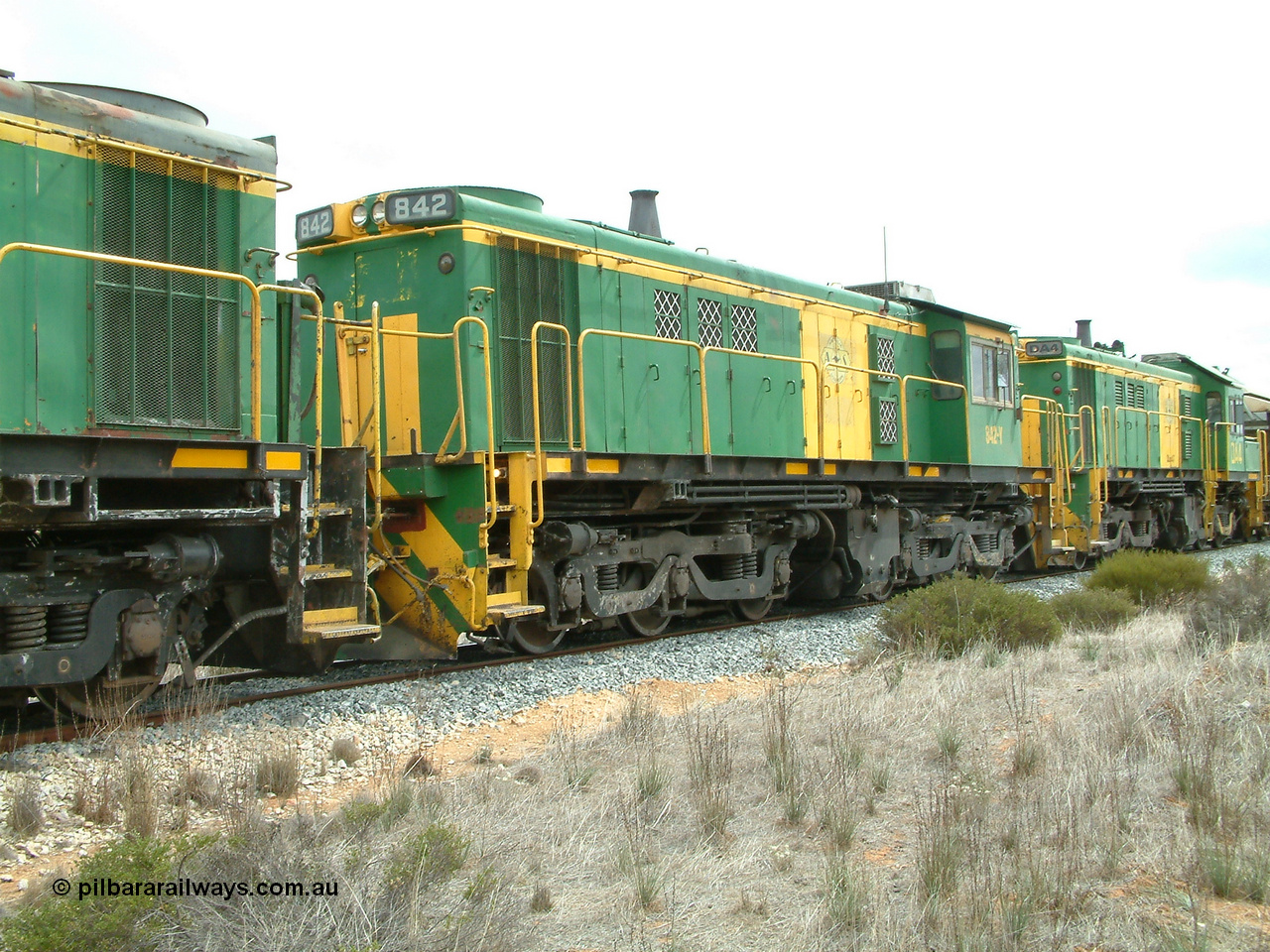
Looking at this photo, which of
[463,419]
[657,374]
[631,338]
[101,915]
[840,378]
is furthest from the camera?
[840,378]

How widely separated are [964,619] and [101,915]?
7.57m

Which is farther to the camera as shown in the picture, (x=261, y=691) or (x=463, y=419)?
(x=463, y=419)

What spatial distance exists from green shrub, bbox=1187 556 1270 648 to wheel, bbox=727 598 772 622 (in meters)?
4.19

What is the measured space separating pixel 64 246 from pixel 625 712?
4219 mm

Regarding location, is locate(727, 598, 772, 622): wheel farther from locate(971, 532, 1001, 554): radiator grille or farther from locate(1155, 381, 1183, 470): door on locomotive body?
locate(1155, 381, 1183, 470): door on locomotive body

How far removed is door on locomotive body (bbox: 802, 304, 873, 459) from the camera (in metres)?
12.5

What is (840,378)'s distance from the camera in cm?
1295

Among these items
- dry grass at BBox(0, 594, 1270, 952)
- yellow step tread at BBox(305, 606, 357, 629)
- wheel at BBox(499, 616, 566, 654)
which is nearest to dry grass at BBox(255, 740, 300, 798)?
dry grass at BBox(0, 594, 1270, 952)

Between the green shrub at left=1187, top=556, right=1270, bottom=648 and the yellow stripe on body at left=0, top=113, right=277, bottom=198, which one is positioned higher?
the yellow stripe on body at left=0, top=113, right=277, bottom=198

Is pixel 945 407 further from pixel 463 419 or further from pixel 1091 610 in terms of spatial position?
pixel 463 419

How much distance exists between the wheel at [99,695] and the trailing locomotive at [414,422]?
0.02m

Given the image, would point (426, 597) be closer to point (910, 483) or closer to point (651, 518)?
point (651, 518)

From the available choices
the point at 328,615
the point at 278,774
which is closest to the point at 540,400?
the point at 328,615

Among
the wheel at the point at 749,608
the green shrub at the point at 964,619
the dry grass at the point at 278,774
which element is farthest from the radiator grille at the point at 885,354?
the dry grass at the point at 278,774
